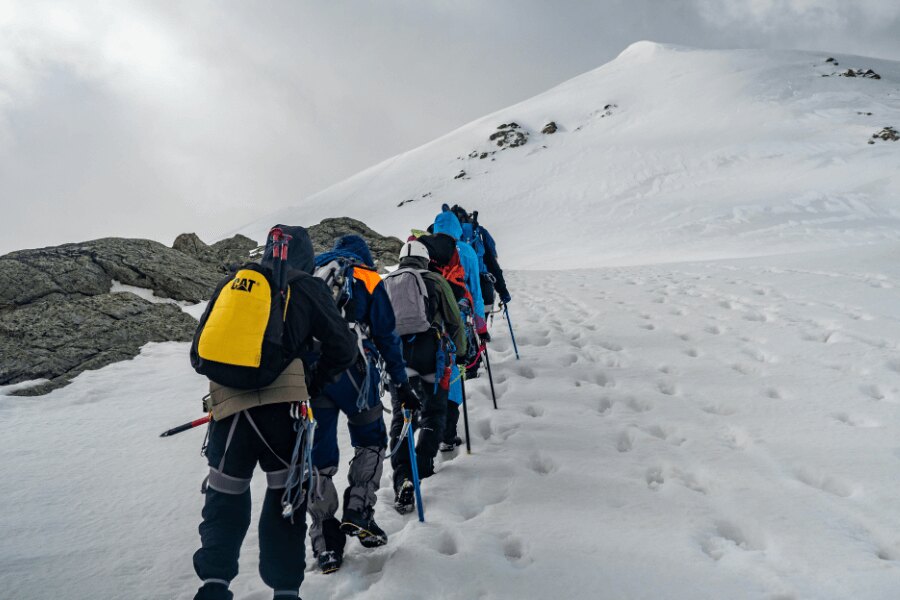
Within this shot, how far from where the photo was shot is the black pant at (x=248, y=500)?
7.76ft

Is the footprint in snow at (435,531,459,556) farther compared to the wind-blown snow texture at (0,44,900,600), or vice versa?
the footprint in snow at (435,531,459,556)

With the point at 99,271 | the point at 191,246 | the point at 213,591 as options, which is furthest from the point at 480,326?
the point at 191,246

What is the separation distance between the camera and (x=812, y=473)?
3.53 metres

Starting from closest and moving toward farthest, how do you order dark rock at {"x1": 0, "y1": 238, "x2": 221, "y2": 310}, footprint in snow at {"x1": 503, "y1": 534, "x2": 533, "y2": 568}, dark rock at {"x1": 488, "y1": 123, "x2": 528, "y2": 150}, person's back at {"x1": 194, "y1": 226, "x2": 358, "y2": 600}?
person's back at {"x1": 194, "y1": 226, "x2": 358, "y2": 600} < footprint in snow at {"x1": 503, "y1": 534, "x2": 533, "y2": 568} < dark rock at {"x1": 0, "y1": 238, "x2": 221, "y2": 310} < dark rock at {"x1": 488, "y1": 123, "x2": 528, "y2": 150}

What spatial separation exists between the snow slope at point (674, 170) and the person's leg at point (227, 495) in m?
20.1

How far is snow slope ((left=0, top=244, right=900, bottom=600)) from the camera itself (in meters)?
2.78

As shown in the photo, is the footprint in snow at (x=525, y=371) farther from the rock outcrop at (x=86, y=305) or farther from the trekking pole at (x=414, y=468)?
the rock outcrop at (x=86, y=305)

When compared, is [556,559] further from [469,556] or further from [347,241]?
[347,241]

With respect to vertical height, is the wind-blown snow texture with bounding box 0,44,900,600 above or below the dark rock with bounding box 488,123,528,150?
below

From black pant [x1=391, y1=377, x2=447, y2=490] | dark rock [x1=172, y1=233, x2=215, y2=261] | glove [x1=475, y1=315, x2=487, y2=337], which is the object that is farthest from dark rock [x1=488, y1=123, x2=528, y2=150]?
black pant [x1=391, y1=377, x2=447, y2=490]

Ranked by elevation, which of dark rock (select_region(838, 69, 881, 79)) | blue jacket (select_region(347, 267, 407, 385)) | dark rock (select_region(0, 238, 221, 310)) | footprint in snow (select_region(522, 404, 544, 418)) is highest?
dark rock (select_region(838, 69, 881, 79))

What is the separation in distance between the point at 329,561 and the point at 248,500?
0.87m

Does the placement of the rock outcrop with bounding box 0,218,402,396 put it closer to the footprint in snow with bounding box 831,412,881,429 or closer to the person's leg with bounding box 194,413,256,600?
the person's leg with bounding box 194,413,256,600

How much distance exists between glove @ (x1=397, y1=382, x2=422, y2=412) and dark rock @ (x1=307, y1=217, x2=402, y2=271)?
1876 cm
